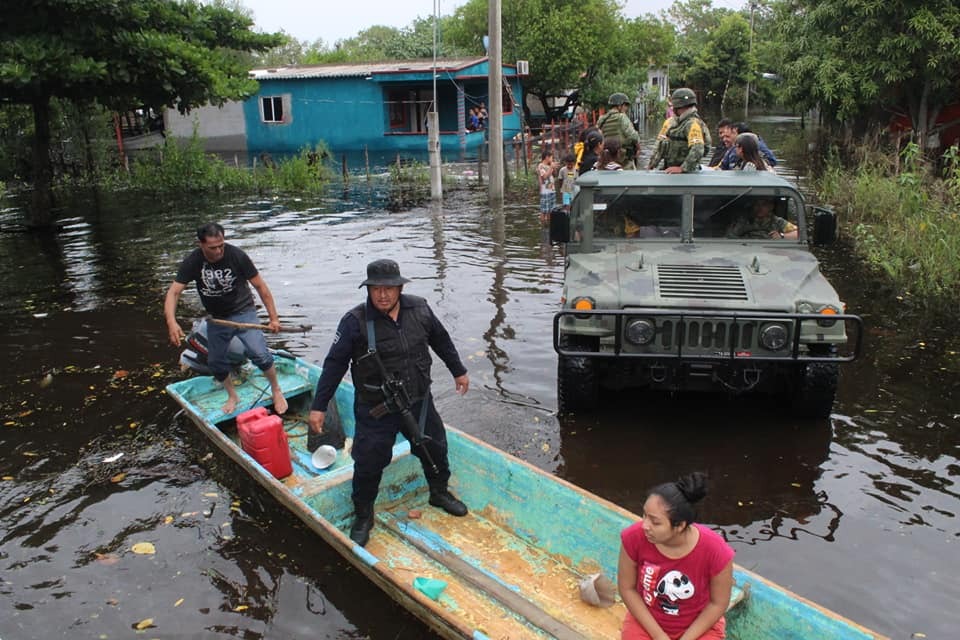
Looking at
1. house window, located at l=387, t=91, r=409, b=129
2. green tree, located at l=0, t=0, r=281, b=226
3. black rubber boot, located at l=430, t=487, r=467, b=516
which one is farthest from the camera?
house window, located at l=387, t=91, r=409, b=129

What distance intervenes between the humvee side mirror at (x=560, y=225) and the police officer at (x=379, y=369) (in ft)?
7.64

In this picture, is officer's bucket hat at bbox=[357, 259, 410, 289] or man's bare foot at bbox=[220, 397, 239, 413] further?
man's bare foot at bbox=[220, 397, 239, 413]

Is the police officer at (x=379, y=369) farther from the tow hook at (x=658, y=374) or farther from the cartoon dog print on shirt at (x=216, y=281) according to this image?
the cartoon dog print on shirt at (x=216, y=281)

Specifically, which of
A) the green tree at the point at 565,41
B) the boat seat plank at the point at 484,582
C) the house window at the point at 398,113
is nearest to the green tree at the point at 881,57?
the boat seat plank at the point at 484,582

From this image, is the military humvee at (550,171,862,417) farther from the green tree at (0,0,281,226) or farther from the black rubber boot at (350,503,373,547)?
the green tree at (0,0,281,226)

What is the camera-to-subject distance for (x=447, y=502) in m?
5.14

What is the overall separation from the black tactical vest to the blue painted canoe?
837mm

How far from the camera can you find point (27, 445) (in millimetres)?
6539

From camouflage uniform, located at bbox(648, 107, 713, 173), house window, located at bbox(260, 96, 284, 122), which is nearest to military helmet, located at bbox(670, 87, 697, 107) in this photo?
camouflage uniform, located at bbox(648, 107, 713, 173)

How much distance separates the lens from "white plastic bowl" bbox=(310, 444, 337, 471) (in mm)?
5961

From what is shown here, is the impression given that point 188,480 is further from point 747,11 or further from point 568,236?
point 747,11

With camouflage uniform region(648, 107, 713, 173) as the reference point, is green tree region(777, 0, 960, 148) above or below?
above

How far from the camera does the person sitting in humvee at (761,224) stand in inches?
267

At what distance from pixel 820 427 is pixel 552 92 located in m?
34.4
